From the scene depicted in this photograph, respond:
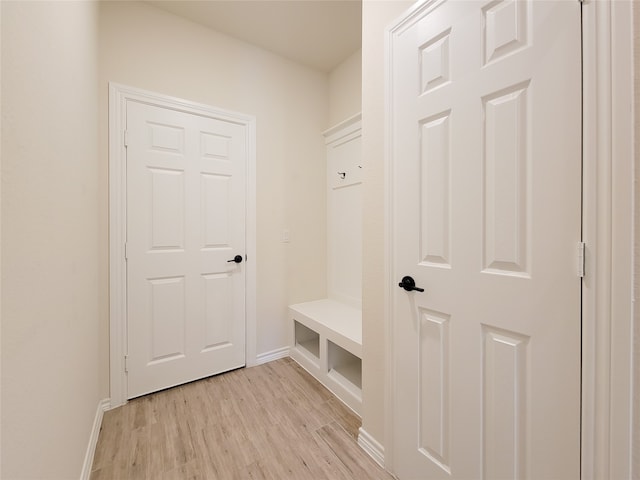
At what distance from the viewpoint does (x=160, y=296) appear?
2.08m

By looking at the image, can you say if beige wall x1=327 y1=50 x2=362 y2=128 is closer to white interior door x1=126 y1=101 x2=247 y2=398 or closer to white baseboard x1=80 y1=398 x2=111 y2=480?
white interior door x1=126 y1=101 x2=247 y2=398

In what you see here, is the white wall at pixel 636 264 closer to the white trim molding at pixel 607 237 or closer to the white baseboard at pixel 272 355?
the white trim molding at pixel 607 237

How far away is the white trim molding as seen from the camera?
0.71 meters

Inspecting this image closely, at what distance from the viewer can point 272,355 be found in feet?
8.48

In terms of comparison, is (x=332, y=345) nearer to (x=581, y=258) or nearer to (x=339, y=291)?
(x=339, y=291)

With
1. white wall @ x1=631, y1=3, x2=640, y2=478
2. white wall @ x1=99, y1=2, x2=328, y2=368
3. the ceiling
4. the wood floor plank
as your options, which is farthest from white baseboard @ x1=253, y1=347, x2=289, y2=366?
the ceiling

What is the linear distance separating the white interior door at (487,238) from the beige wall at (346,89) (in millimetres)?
1327

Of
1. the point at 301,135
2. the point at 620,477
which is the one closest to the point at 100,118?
the point at 301,135

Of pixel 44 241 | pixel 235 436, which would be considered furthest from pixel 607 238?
pixel 235 436

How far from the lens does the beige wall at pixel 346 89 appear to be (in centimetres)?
257

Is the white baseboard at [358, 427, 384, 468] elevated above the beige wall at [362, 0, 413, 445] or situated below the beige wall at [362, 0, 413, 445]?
below

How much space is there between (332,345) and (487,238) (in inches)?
60.8

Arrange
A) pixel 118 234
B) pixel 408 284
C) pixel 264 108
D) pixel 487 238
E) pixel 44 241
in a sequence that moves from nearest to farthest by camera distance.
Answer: pixel 44 241 < pixel 487 238 < pixel 408 284 < pixel 118 234 < pixel 264 108

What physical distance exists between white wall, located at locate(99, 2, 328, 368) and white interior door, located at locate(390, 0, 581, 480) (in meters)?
1.50
